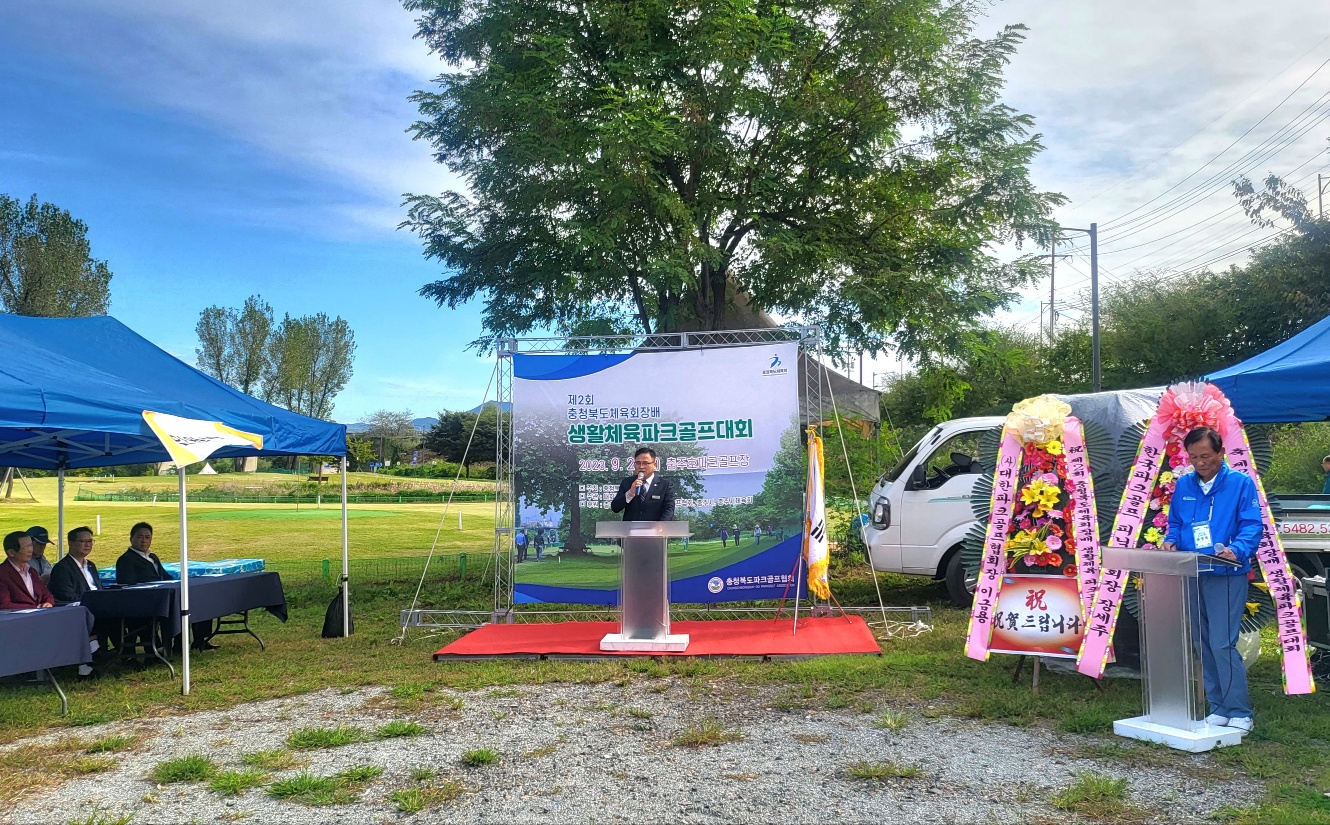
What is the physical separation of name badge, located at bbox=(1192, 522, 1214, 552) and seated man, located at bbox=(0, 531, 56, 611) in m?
8.02

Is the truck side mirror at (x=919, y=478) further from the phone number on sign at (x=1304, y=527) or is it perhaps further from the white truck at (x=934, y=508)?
the phone number on sign at (x=1304, y=527)

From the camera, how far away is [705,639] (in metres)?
8.09

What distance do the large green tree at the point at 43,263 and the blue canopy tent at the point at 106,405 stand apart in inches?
1125

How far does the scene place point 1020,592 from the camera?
6137 mm

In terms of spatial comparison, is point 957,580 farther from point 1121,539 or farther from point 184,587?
point 184,587

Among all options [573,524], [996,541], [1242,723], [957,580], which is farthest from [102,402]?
[957,580]

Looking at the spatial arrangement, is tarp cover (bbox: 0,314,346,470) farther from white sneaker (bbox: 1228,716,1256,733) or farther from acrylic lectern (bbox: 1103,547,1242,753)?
white sneaker (bbox: 1228,716,1256,733)

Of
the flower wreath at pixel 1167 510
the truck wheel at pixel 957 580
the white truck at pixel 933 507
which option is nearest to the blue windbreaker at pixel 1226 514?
the flower wreath at pixel 1167 510

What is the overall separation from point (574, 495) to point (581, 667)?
227 cm

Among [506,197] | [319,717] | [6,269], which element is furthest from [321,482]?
[319,717]

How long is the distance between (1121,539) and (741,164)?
7629 mm

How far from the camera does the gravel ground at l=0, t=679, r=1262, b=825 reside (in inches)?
155

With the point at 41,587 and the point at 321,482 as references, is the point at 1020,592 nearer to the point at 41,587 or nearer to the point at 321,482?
the point at 41,587

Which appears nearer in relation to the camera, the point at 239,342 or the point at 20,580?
the point at 20,580
